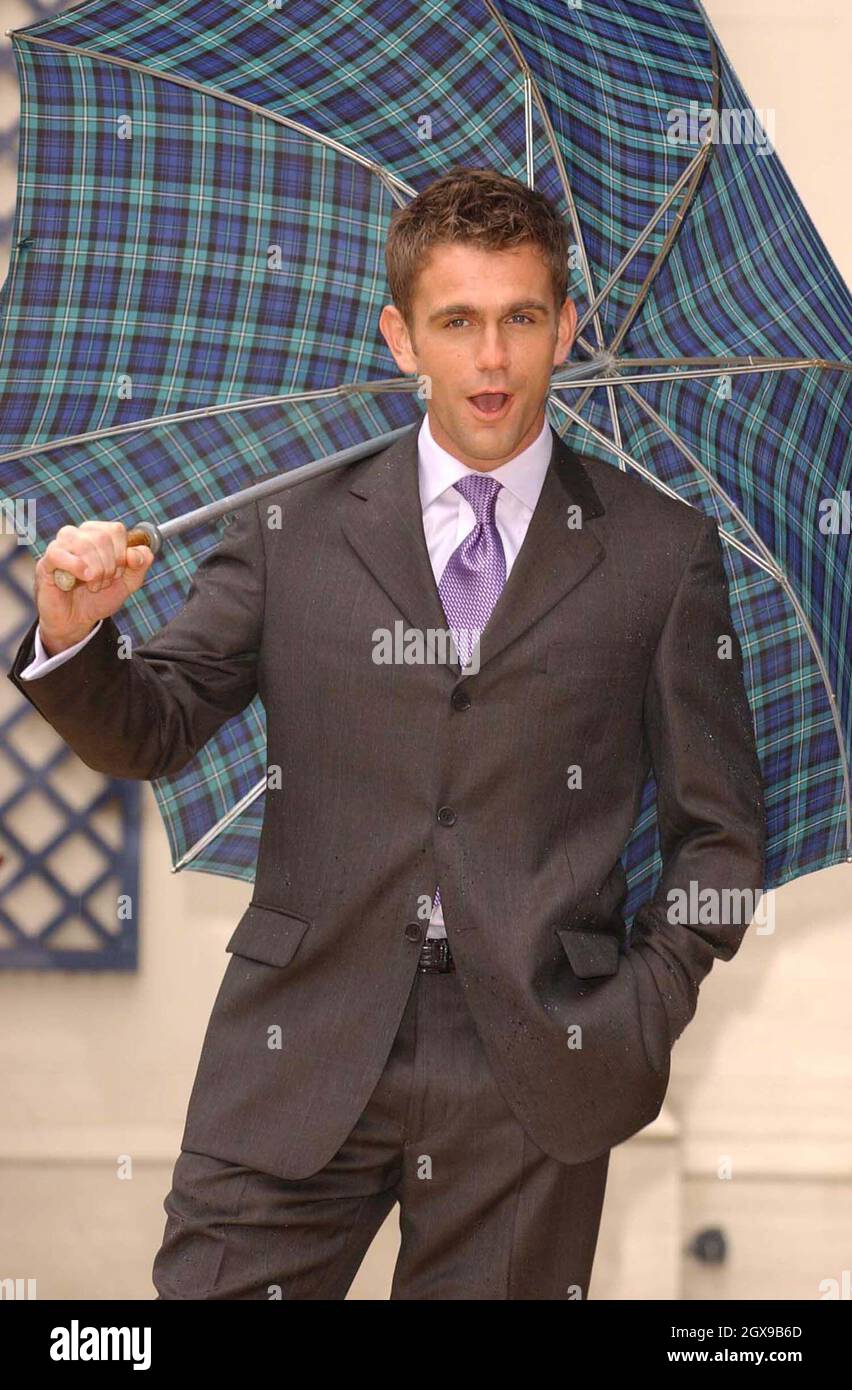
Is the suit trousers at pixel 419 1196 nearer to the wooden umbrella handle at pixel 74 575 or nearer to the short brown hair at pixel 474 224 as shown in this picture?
the wooden umbrella handle at pixel 74 575

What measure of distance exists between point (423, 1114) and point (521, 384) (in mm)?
712

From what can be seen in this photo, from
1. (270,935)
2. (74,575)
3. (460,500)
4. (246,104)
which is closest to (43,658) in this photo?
(74,575)

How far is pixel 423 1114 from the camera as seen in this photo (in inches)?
67.1

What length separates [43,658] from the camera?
1.60m

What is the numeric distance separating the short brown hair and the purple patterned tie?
0.19m

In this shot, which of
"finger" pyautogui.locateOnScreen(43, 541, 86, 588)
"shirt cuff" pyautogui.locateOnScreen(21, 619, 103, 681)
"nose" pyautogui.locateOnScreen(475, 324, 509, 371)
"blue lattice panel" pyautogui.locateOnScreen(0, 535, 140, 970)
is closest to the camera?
"finger" pyautogui.locateOnScreen(43, 541, 86, 588)

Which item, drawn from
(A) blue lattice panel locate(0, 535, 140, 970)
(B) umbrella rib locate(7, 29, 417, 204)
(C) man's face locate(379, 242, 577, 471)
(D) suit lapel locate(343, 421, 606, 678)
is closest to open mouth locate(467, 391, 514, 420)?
(C) man's face locate(379, 242, 577, 471)

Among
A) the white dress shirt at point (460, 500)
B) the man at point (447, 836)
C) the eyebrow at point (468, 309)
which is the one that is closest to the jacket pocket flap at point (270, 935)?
the man at point (447, 836)

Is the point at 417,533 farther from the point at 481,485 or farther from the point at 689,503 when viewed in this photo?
the point at 689,503

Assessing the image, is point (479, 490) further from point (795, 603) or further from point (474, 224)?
point (795, 603)

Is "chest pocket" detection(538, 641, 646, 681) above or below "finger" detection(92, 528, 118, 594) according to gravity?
below

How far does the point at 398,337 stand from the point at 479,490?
18cm

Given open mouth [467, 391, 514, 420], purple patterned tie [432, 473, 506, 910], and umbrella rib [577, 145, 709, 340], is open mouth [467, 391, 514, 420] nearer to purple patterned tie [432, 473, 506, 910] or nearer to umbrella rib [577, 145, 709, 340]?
purple patterned tie [432, 473, 506, 910]

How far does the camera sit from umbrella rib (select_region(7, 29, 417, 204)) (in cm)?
187
